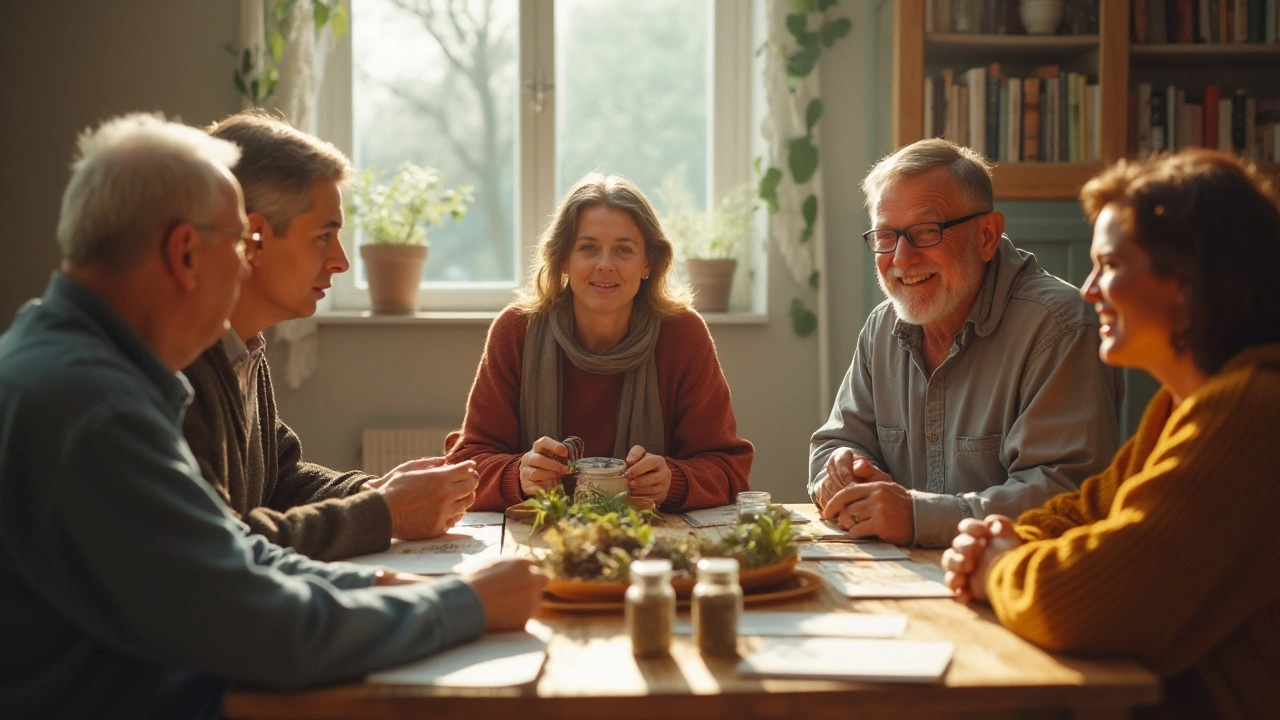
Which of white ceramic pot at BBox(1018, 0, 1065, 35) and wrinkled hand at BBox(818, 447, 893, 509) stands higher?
white ceramic pot at BBox(1018, 0, 1065, 35)

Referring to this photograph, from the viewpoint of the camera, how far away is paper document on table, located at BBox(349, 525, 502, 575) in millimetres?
1689

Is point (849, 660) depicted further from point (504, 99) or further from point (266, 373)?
point (504, 99)

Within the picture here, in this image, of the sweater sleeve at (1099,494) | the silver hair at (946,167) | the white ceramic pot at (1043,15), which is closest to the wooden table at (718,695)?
the sweater sleeve at (1099,494)

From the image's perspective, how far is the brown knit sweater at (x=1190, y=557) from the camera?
4.17 feet

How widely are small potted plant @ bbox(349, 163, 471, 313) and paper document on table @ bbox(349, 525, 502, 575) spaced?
2.05 m

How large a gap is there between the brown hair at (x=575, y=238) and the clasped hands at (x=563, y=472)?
527 mm

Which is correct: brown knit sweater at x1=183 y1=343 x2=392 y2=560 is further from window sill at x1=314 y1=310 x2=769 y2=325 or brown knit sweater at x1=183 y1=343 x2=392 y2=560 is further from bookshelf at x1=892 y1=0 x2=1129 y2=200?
bookshelf at x1=892 y1=0 x2=1129 y2=200

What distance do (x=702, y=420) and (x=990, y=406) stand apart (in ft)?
2.12

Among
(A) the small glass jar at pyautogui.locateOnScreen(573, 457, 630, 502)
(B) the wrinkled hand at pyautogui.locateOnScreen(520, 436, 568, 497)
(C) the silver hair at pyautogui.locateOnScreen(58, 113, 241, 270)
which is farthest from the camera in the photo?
(B) the wrinkled hand at pyautogui.locateOnScreen(520, 436, 568, 497)

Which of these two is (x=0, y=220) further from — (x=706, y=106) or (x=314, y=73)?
(x=706, y=106)

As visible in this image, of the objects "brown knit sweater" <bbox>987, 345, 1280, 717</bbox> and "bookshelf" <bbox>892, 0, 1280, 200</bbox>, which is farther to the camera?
"bookshelf" <bbox>892, 0, 1280, 200</bbox>

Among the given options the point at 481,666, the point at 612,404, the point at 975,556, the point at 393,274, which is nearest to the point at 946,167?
the point at 612,404

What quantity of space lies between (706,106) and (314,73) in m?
1.43

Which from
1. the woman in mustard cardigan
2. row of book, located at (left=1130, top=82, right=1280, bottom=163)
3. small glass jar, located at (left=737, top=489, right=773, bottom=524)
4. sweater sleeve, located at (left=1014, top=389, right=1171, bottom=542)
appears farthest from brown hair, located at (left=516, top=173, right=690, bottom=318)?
row of book, located at (left=1130, top=82, right=1280, bottom=163)
